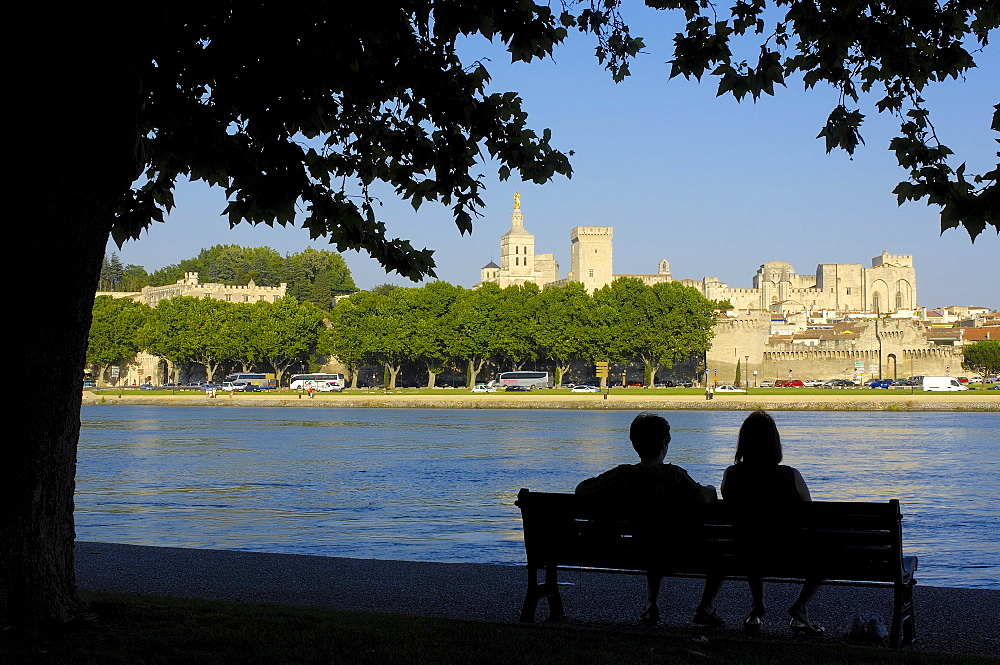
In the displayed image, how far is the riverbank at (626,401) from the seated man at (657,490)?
55.2 m

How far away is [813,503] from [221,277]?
148 metres

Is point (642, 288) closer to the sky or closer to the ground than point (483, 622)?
closer to the sky

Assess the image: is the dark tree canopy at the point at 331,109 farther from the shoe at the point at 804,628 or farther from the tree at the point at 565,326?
the tree at the point at 565,326

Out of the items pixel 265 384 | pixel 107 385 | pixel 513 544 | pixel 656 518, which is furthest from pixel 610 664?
pixel 107 385

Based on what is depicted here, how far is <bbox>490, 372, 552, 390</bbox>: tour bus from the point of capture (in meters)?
82.6

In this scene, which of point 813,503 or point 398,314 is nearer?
point 813,503

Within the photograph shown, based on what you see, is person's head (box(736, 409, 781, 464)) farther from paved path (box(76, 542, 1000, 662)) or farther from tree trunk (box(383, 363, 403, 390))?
tree trunk (box(383, 363, 403, 390))

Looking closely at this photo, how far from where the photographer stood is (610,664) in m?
4.70

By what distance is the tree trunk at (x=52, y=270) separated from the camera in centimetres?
522

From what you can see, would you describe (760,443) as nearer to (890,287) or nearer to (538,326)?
(538,326)

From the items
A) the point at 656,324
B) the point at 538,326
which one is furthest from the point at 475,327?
the point at 656,324

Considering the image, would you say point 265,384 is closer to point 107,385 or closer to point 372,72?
point 107,385

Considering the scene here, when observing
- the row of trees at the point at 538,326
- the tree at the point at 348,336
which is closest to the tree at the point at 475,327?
the row of trees at the point at 538,326

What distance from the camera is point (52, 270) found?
5285 millimetres
